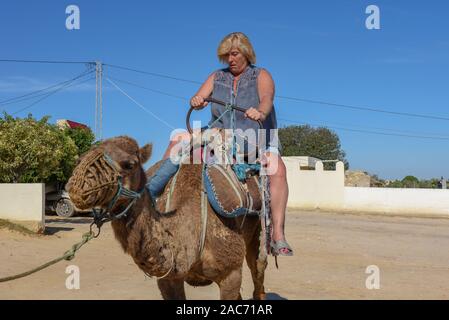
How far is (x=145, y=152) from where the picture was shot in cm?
380

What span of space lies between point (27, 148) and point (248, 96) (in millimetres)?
14811

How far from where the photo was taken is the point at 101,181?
338 cm

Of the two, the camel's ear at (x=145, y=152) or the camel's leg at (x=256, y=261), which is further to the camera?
the camel's leg at (x=256, y=261)

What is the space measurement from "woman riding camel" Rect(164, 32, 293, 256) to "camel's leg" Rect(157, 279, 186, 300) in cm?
98

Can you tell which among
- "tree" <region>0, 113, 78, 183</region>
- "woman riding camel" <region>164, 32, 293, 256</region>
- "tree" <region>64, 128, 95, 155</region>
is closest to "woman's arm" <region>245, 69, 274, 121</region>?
"woman riding camel" <region>164, 32, 293, 256</region>

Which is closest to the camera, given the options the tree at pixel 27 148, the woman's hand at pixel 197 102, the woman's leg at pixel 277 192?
the woman's hand at pixel 197 102

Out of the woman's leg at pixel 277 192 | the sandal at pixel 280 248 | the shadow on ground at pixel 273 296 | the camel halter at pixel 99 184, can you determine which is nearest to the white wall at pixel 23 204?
the shadow on ground at pixel 273 296

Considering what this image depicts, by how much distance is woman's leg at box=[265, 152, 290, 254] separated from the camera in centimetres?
528

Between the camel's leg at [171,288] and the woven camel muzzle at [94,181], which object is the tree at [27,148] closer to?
the camel's leg at [171,288]

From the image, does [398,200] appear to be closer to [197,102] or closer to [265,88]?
[265,88]

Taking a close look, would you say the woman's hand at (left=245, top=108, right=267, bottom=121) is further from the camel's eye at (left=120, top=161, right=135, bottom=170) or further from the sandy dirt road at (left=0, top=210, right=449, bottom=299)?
the sandy dirt road at (left=0, top=210, right=449, bottom=299)

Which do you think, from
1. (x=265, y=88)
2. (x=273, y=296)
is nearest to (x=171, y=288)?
(x=265, y=88)

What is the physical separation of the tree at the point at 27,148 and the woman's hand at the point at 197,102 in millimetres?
14655

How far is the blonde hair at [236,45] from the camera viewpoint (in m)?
5.39
